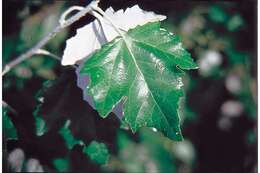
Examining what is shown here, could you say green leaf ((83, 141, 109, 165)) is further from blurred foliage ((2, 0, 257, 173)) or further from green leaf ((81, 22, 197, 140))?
green leaf ((81, 22, 197, 140))

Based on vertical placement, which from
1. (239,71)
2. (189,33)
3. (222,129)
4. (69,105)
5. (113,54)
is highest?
(113,54)

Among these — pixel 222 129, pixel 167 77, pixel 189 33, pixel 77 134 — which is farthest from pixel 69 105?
pixel 222 129

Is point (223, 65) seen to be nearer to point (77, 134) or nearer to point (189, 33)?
point (189, 33)

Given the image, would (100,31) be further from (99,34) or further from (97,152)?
(97,152)

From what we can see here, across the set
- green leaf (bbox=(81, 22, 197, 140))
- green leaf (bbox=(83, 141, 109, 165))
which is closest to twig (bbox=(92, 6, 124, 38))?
green leaf (bbox=(81, 22, 197, 140))

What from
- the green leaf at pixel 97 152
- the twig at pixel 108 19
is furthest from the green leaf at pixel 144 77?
the green leaf at pixel 97 152

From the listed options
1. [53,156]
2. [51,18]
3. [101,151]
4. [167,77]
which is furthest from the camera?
[51,18]
